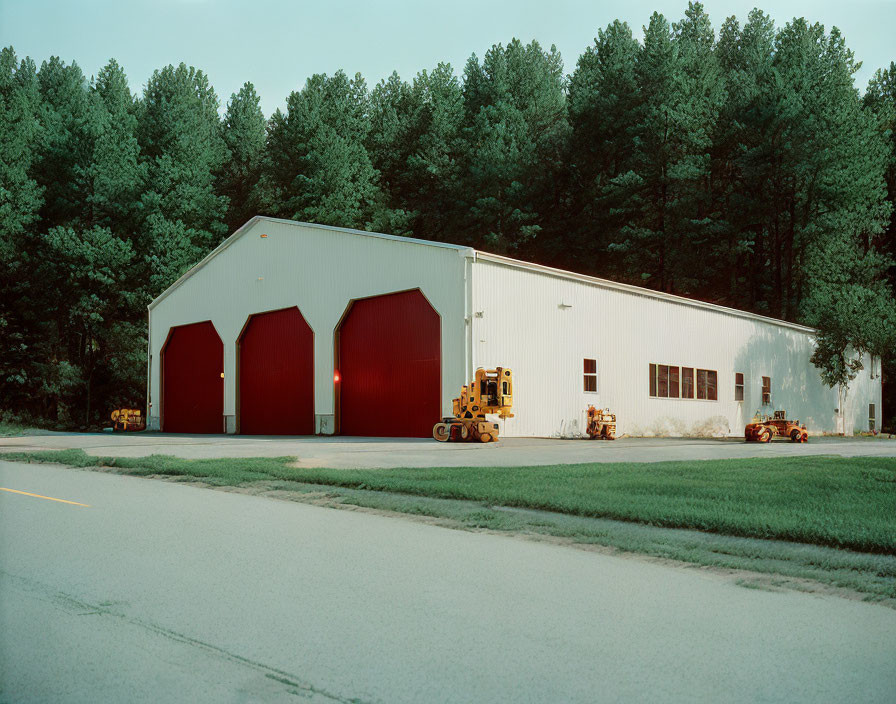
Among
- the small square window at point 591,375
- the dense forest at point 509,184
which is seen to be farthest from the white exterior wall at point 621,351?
the dense forest at point 509,184

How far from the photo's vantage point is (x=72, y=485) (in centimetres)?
1143

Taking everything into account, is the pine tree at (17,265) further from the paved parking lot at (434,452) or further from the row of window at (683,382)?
the row of window at (683,382)

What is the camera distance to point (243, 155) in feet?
191

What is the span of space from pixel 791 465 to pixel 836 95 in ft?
116

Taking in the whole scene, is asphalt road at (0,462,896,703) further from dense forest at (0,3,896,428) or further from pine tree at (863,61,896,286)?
pine tree at (863,61,896,286)

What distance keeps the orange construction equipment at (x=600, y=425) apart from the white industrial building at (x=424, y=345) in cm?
33

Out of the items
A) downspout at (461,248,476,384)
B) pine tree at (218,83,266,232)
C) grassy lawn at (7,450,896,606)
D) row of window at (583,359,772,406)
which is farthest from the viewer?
pine tree at (218,83,266,232)

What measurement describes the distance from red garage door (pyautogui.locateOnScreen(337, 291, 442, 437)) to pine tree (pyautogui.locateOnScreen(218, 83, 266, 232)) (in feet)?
92.8

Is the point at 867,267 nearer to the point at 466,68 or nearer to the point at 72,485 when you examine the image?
the point at 466,68

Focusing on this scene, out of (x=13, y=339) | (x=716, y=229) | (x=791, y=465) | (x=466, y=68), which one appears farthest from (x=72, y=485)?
(x=466, y=68)

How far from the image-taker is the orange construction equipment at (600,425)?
2529 centimetres

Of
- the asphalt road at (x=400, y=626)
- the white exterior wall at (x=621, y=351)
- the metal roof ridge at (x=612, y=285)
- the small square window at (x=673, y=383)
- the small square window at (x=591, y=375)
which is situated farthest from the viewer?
the small square window at (x=673, y=383)

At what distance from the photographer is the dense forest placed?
143 ft

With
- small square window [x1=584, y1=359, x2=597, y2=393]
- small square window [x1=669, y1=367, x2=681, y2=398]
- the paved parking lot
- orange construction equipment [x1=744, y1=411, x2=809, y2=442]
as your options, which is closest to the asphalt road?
the paved parking lot
